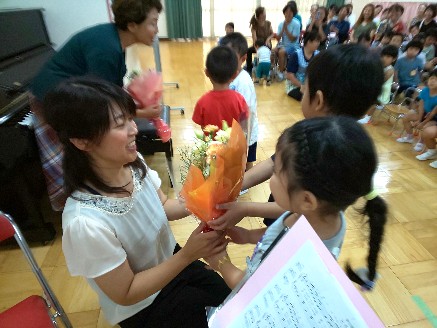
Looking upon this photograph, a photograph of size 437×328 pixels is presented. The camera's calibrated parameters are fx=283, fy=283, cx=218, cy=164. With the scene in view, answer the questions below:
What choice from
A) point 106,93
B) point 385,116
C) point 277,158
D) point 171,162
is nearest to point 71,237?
point 106,93

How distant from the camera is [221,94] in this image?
200cm

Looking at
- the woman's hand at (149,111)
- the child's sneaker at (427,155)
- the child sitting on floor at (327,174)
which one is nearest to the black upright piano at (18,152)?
the woman's hand at (149,111)

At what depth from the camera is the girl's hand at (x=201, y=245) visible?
2.81ft

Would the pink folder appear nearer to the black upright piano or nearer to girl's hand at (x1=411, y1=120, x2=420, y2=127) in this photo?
the black upright piano

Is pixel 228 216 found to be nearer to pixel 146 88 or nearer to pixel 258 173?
pixel 258 173

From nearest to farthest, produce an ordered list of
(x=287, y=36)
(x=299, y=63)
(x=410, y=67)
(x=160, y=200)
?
1. (x=160, y=200)
2. (x=410, y=67)
3. (x=299, y=63)
4. (x=287, y=36)

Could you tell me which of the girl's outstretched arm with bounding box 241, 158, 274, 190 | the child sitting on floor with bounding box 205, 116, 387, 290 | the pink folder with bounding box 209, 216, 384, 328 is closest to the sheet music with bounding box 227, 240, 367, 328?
the pink folder with bounding box 209, 216, 384, 328

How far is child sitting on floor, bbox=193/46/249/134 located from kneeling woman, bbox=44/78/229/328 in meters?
1.04

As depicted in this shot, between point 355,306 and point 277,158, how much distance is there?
416 millimetres

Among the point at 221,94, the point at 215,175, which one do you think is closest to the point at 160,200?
the point at 215,175

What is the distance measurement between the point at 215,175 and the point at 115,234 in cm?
37

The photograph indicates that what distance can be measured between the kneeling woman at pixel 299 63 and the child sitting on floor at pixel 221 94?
2.69m

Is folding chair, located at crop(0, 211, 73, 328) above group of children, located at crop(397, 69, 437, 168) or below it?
above

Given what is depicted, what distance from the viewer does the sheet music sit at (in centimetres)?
41
